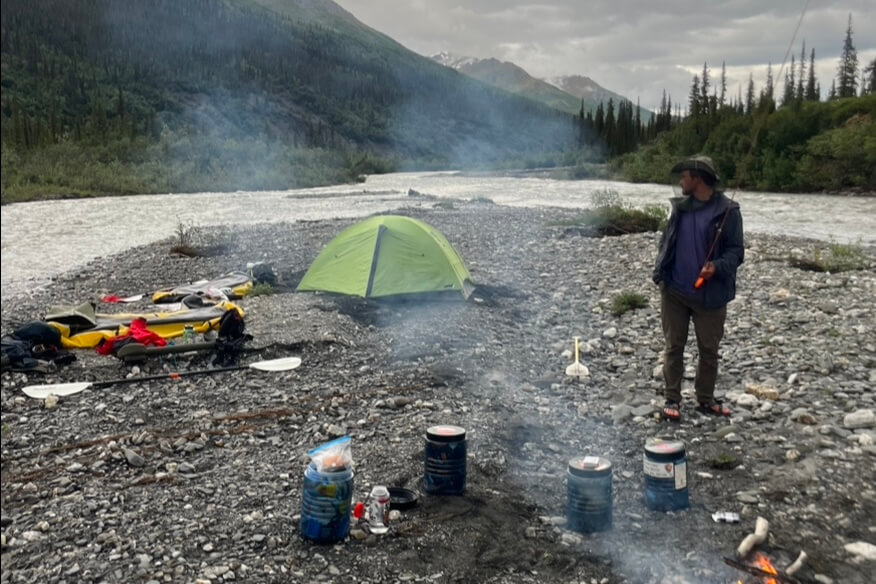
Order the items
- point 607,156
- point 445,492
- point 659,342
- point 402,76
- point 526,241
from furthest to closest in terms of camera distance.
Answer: point 607,156
point 402,76
point 526,241
point 659,342
point 445,492

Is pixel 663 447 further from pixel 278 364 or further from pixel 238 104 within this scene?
pixel 238 104

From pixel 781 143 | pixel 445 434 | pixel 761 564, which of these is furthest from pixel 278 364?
pixel 781 143

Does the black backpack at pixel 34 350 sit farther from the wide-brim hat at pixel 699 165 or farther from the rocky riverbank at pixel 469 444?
the wide-brim hat at pixel 699 165

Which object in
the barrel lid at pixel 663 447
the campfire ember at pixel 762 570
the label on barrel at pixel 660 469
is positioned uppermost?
the barrel lid at pixel 663 447

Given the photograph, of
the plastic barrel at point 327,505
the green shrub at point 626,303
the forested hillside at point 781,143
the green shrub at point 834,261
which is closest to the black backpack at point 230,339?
the plastic barrel at point 327,505

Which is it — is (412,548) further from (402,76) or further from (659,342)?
(402,76)

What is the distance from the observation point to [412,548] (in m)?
3.50

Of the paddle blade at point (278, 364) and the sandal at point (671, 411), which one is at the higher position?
the paddle blade at point (278, 364)

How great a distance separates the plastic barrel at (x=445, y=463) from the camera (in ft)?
12.9

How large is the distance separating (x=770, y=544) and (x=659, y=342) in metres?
3.88

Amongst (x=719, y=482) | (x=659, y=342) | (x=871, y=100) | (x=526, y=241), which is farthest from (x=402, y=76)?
(x=719, y=482)

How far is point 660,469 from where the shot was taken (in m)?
3.88

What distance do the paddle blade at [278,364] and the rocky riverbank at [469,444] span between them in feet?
0.50

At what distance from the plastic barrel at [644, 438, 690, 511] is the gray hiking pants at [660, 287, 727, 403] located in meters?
1.40
